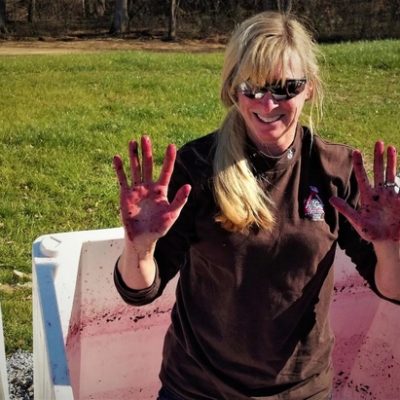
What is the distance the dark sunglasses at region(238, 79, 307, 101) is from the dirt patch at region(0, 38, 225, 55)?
1871 centimetres

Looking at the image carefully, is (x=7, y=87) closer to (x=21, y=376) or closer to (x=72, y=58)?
(x=72, y=58)

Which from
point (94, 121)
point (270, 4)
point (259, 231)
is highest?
point (259, 231)

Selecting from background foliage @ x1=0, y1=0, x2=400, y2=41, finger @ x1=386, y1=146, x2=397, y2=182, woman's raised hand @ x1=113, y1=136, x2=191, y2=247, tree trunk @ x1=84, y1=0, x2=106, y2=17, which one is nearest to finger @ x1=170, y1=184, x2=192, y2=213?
woman's raised hand @ x1=113, y1=136, x2=191, y2=247

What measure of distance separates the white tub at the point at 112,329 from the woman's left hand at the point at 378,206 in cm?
78

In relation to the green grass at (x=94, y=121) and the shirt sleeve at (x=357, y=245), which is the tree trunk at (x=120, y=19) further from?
the shirt sleeve at (x=357, y=245)

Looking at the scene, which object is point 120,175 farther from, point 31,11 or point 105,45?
point 31,11

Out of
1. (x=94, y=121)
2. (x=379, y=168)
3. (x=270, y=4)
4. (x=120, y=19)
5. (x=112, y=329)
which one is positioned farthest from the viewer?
(x=120, y=19)

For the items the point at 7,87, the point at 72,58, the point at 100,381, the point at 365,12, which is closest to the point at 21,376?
the point at 100,381

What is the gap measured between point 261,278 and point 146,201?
0.39m

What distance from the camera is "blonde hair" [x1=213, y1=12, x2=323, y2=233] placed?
5.79ft

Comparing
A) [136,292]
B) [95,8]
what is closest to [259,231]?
[136,292]

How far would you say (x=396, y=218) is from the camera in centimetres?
174

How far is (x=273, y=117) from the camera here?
1.83m

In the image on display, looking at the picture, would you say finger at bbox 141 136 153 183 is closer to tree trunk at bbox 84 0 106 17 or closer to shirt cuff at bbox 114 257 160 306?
shirt cuff at bbox 114 257 160 306
